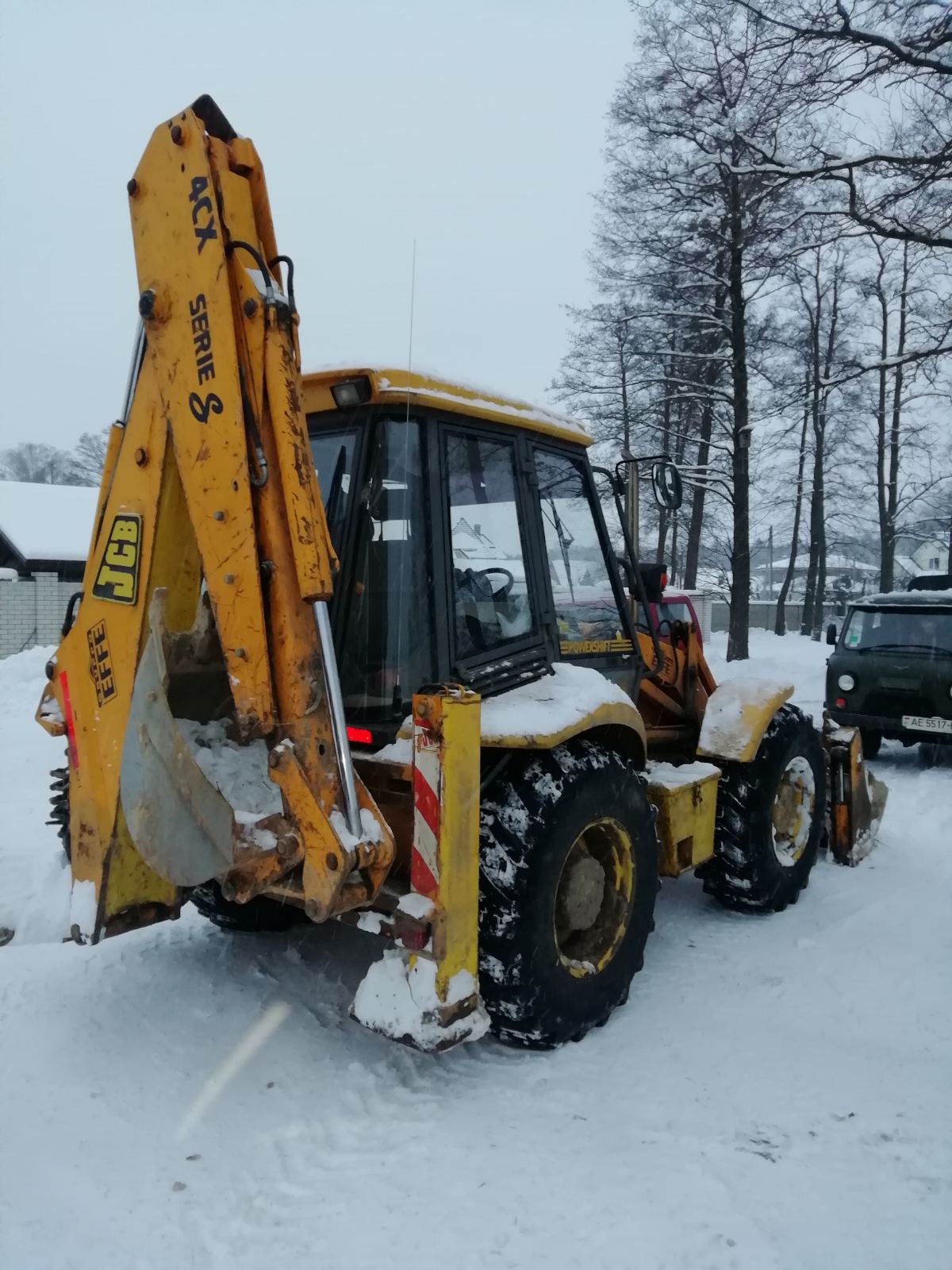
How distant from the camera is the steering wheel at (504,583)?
140 inches

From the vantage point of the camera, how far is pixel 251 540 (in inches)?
111

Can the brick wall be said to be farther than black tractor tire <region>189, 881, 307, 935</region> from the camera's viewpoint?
Yes

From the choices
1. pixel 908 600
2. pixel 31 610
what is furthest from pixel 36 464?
pixel 908 600

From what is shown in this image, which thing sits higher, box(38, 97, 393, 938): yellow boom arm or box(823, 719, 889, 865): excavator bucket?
box(38, 97, 393, 938): yellow boom arm

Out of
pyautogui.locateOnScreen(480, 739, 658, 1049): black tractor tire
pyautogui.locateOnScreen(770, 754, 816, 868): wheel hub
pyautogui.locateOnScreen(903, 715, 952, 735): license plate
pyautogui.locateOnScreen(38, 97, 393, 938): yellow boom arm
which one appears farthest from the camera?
pyautogui.locateOnScreen(903, 715, 952, 735): license plate

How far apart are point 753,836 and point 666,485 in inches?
76.6

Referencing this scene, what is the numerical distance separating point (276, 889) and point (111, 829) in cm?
55

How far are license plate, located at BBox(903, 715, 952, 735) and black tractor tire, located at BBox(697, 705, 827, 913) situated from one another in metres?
4.30

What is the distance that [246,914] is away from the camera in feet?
13.8

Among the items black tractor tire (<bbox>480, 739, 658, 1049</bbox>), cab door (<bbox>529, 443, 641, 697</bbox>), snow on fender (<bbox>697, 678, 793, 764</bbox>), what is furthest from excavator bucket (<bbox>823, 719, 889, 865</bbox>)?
black tractor tire (<bbox>480, 739, 658, 1049</bbox>)

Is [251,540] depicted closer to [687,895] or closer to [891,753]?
[687,895]

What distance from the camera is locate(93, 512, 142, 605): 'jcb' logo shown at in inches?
115

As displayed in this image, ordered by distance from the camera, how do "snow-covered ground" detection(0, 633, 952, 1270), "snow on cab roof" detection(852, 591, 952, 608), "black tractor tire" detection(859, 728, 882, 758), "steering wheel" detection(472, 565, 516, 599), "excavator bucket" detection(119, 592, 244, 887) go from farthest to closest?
"black tractor tire" detection(859, 728, 882, 758)
"snow on cab roof" detection(852, 591, 952, 608)
"steering wheel" detection(472, 565, 516, 599)
"excavator bucket" detection(119, 592, 244, 887)
"snow-covered ground" detection(0, 633, 952, 1270)

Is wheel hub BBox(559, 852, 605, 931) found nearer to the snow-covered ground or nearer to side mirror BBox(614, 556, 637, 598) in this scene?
the snow-covered ground
